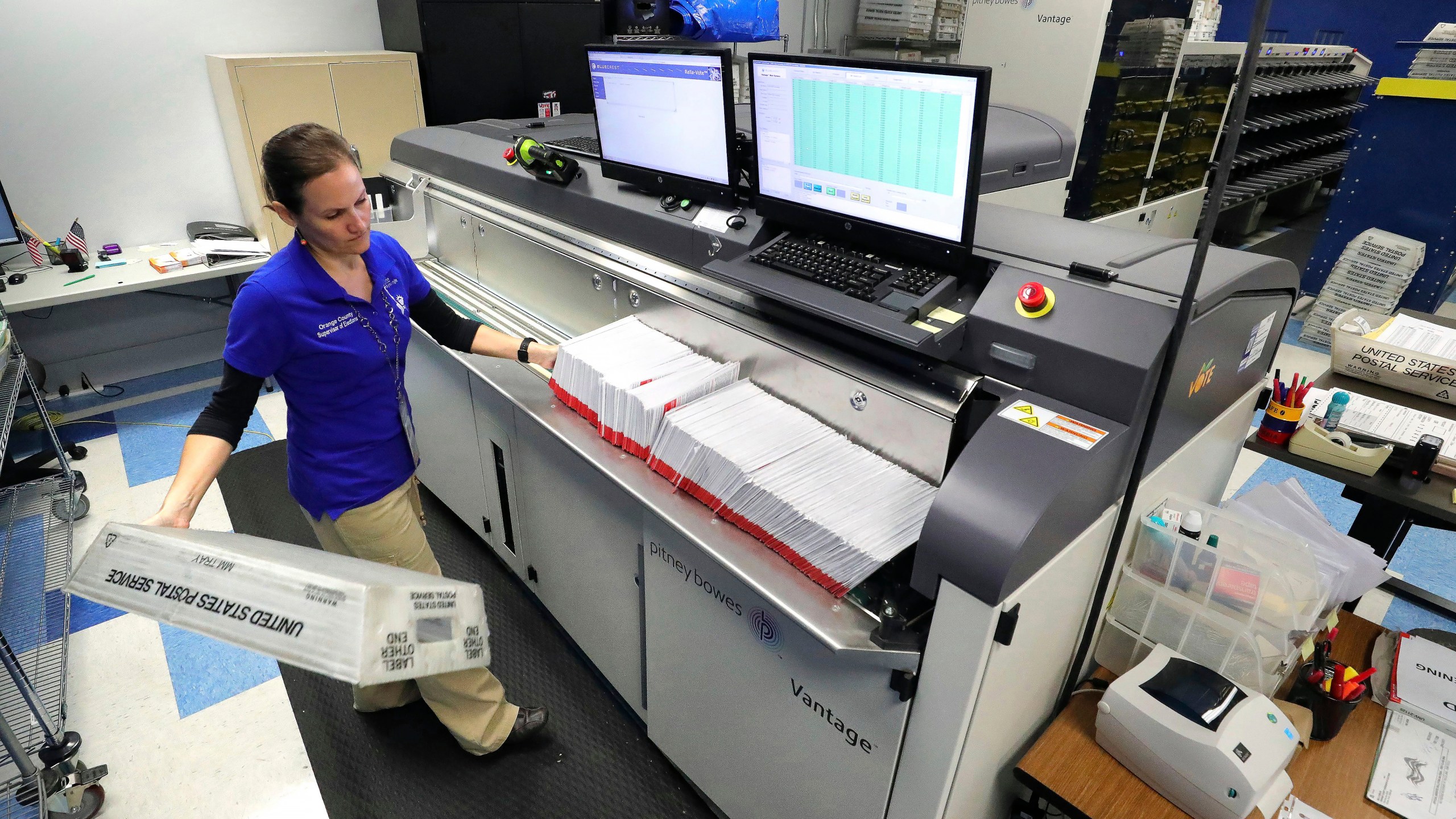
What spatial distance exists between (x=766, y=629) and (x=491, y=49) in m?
3.53

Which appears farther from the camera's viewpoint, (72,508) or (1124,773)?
(72,508)

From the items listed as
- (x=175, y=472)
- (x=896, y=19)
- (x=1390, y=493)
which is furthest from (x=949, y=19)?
(x=175, y=472)

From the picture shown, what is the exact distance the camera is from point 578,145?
2346 millimetres

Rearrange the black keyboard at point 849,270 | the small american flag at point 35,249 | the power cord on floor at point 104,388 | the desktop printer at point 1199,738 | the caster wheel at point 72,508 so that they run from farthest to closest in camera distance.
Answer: the power cord on floor at point 104,388
the small american flag at point 35,249
the caster wheel at point 72,508
the black keyboard at point 849,270
the desktop printer at point 1199,738

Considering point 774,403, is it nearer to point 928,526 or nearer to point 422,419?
point 928,526

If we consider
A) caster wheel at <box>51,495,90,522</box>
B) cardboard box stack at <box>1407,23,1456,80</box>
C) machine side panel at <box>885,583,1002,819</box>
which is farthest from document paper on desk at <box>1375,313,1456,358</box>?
caster wheel at <box>51,495,90,522</box>

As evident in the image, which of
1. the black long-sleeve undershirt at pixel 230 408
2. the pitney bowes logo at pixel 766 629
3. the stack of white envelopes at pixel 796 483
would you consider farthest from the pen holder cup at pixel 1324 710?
the black long-sleeve undershirt at pixel 230 408

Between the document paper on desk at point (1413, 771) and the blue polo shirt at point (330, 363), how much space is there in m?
2.02

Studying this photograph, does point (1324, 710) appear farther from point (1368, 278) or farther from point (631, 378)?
point (1368, 278)

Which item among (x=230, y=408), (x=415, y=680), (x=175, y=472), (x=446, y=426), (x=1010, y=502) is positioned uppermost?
(x=1010, y=502)

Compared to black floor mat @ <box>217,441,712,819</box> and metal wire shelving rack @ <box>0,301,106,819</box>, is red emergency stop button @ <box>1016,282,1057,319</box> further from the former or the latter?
metal wire shelving rack @ <box>0,301,106,819</box>

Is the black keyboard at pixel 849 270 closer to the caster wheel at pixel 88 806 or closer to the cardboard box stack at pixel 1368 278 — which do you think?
the caster wheel at pixel 88 806

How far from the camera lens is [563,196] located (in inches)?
83.4

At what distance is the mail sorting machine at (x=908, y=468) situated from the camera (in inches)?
42.8
